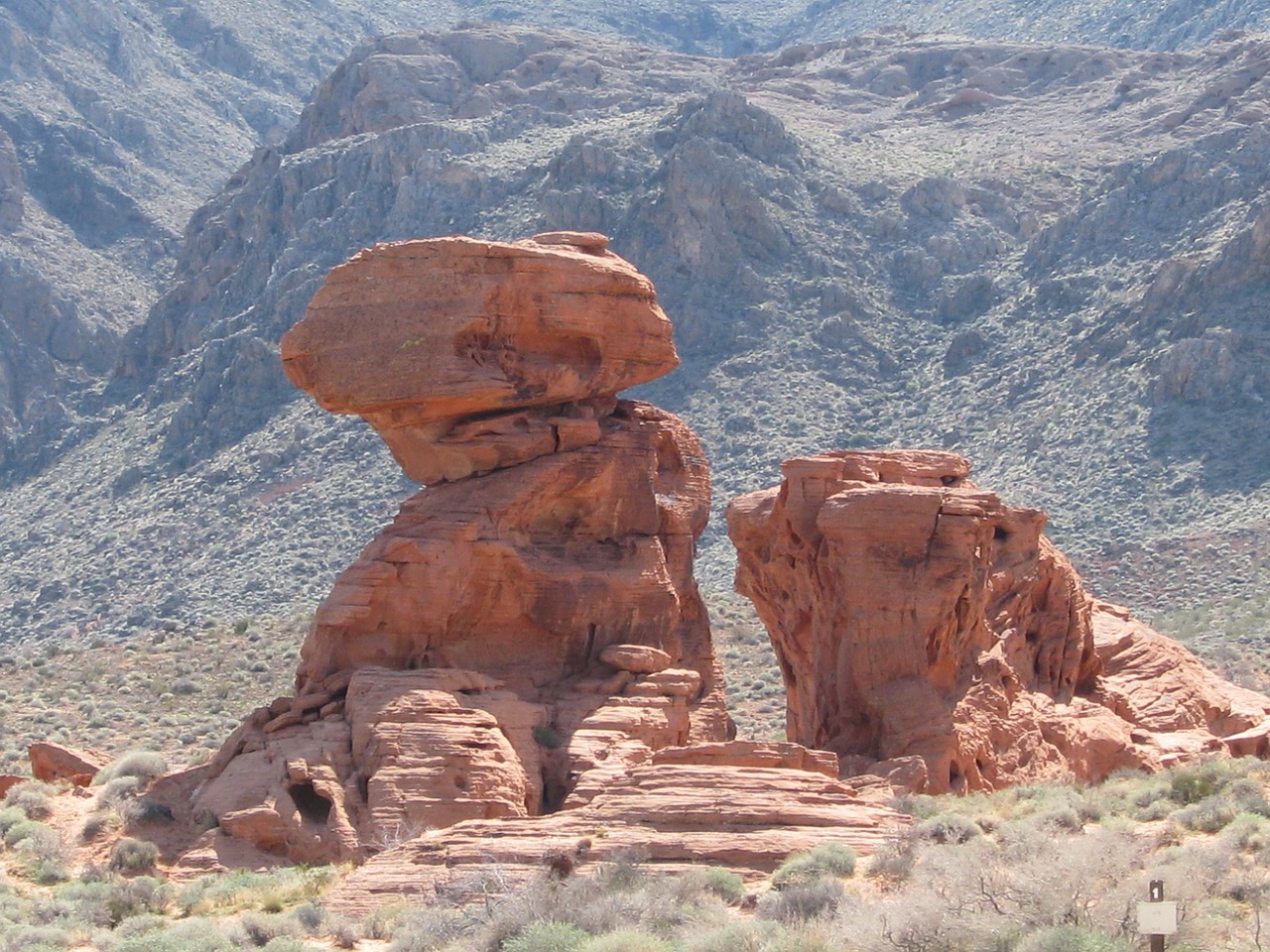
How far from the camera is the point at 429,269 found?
3528cm

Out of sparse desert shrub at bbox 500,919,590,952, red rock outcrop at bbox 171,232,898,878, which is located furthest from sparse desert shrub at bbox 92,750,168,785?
sparse desert shrub at bbox 500,919,590,952

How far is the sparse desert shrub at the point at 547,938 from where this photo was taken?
891 inches

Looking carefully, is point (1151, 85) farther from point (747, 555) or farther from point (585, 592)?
point (585, 592)

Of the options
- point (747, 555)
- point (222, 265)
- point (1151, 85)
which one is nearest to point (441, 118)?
point (222, 265)

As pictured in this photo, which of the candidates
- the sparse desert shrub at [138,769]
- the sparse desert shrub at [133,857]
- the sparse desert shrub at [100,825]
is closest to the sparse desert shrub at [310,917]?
the sparse desert shrub at [133,857]

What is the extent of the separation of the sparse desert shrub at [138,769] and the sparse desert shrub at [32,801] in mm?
1034

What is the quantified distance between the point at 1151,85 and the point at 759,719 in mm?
67893

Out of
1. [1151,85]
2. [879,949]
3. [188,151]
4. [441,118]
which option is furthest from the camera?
[188,151]

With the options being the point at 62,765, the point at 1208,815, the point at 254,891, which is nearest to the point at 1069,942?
the point at 1208,815

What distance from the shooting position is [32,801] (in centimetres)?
3306

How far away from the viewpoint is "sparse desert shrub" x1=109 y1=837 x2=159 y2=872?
100ft

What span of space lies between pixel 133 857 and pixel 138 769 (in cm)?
360

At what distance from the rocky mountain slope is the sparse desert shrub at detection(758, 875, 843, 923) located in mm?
49277

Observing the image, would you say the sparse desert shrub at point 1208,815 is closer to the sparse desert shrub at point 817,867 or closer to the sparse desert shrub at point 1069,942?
the sparse desert shrub at point 817,867
